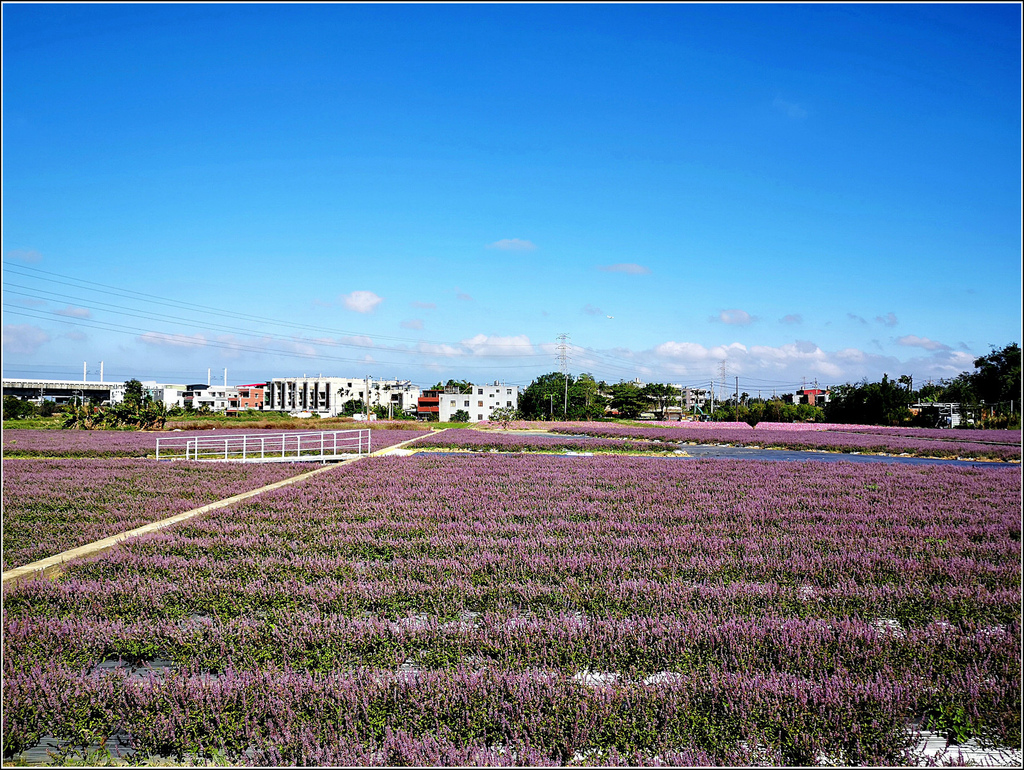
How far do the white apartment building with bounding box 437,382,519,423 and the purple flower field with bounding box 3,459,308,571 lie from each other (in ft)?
261

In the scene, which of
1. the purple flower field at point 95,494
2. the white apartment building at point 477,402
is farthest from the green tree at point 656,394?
the purple flower field at point 95,494

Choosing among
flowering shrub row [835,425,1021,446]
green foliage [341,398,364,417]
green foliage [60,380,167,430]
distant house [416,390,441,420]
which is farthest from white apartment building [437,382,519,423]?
flowering shrub row [835,425,1021,446]

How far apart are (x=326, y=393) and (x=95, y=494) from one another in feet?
437

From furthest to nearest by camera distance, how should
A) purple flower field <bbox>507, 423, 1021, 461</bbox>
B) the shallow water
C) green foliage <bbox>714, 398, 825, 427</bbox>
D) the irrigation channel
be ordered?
green foliage <bbox>714, 398, 825, 427</bbox>
purple flower field <bbox>507, 423, 1021, 461</bbox>
the irrigation channel
the shallow water

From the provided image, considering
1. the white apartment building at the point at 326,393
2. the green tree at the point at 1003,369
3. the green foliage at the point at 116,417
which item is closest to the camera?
the green tree at the point at 1003,369

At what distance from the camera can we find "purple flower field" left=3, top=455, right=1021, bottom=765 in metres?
3.23

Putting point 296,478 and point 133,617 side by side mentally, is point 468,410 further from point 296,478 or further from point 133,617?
point 133,617

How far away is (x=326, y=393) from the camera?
141 metres

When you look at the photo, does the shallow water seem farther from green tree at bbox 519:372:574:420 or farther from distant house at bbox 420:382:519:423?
distant house at bbox 420:382:519:423

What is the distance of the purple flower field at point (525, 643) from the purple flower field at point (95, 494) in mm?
1041

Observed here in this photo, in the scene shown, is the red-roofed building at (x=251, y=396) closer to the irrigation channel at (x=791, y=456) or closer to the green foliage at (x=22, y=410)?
the green foliage at (x=22, y=410)

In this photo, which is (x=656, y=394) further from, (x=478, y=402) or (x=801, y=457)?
(x=801, y=457)

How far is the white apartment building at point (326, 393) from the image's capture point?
13238cm

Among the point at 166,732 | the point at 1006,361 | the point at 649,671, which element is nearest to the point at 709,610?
the point at 649,671
